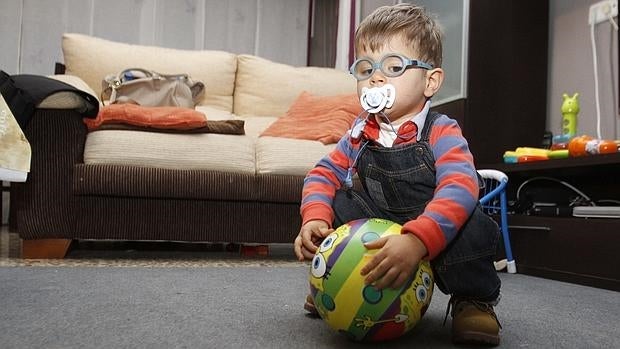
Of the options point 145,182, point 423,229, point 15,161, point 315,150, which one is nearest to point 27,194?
point 145,182

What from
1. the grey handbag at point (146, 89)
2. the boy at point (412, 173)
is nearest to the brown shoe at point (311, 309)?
the boy at point (412, 173)

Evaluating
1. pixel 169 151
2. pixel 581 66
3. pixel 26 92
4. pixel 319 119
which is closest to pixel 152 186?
pixel 169 151

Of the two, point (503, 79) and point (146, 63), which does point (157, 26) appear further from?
point (503, 79)

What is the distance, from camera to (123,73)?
7.66 ft

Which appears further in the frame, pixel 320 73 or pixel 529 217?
pixel 320 73

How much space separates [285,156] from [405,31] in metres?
1.11

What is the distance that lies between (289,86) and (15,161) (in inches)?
64.4

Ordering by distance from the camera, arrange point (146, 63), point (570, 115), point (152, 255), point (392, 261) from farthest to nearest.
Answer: point (146, 63)
point (570, 115)
point (152, 255)
point (392, 261)

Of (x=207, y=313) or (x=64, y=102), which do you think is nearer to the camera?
(x=207, y=313)

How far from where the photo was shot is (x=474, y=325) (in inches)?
32.4

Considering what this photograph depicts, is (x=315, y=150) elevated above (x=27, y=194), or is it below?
above

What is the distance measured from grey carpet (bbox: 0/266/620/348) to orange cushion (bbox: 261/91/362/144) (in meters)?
0.78

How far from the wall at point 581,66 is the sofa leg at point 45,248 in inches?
83.6

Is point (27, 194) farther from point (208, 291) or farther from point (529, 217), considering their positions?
point (529, 217)
